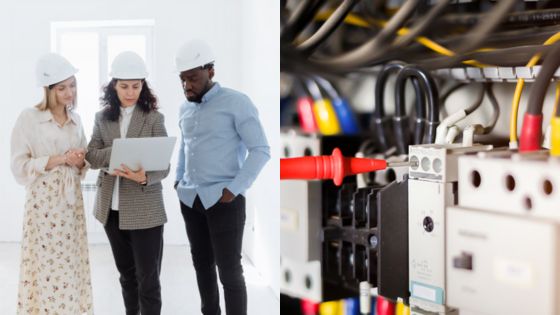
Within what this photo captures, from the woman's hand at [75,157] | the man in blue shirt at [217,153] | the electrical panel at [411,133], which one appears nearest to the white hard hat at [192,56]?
the man in blue shirt at [217,153]

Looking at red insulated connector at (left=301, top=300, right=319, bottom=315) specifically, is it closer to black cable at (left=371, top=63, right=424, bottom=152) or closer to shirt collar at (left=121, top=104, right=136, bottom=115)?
black cable at (left=371, top=63, right=424, bottom=152)

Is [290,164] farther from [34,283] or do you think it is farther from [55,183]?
[34,283]

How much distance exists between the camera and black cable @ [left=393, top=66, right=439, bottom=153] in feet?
1.19

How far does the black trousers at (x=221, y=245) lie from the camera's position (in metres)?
1.92

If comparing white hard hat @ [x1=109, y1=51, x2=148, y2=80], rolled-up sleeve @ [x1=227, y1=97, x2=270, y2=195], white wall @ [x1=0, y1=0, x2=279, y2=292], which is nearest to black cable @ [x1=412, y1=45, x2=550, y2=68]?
rolled-up sleeve @ [x1=227, y1=97, x2=270, y2=195]

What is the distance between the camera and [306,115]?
368 mm

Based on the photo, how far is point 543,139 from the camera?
0.33 m

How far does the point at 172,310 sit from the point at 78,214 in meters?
0.84

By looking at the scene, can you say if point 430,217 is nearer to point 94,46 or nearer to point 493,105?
point 493,105

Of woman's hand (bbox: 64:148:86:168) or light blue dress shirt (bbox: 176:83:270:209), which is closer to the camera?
light blue dress shirt (bbox: 176:83:270:209)

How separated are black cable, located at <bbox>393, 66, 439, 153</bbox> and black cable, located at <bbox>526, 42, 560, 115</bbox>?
2.1 inches

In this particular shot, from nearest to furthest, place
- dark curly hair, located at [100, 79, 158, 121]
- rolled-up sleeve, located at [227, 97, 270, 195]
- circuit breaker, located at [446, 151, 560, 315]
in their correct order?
circuit breaker, located at [446, 151, 560, 315], rolled-up sleeve, located at [227, 97, 270, 195], dark curly hair, located at [100, 79, 158, 121]

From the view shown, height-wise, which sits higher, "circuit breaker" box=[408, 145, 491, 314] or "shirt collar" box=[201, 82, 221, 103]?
"shirt collar" box=[201, 82, 221, 103]

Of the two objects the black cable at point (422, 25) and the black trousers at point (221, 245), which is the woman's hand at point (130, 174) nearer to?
A: the black trousers at point (221, 245)
